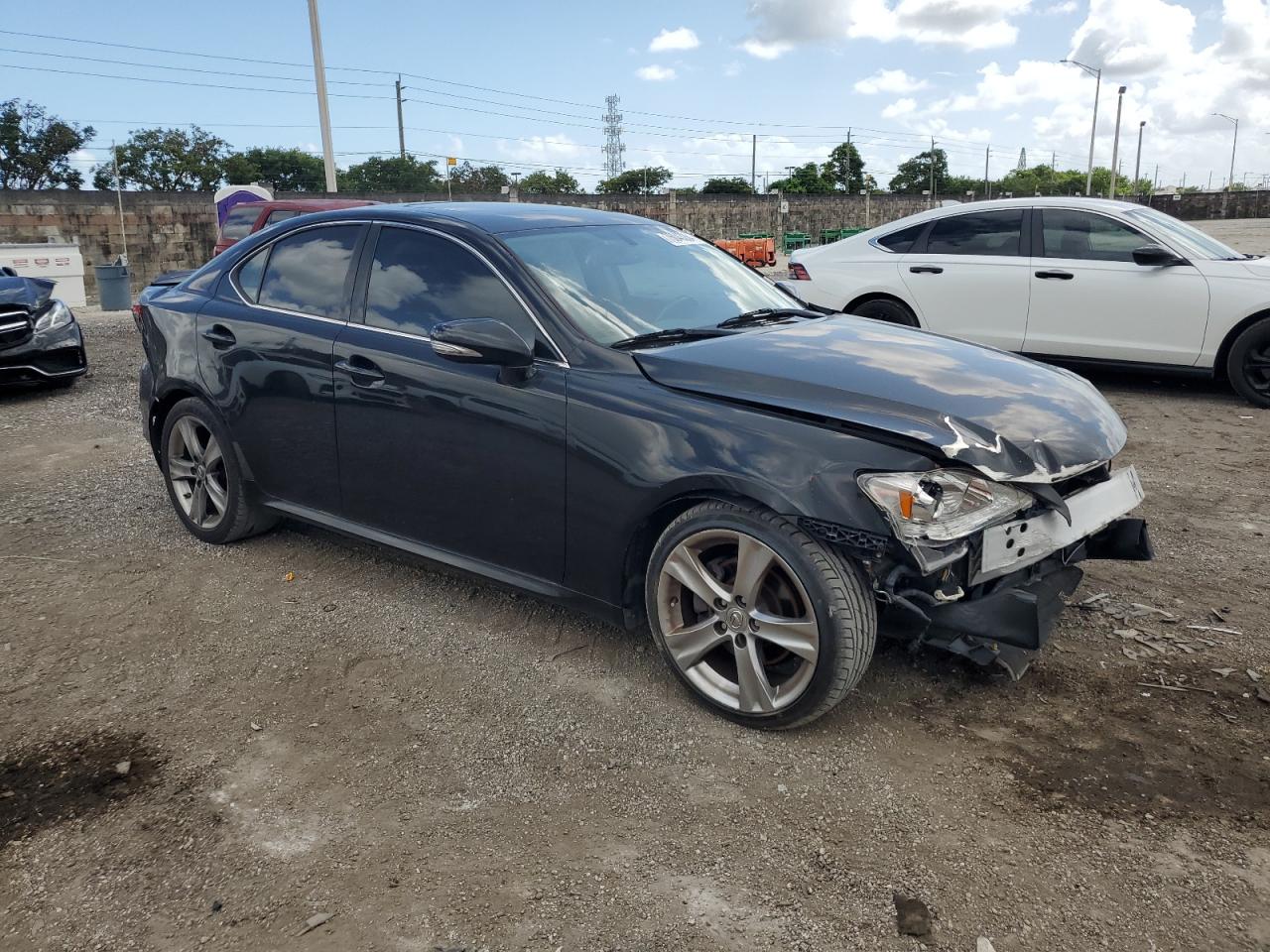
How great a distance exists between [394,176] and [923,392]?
6920 centimetres

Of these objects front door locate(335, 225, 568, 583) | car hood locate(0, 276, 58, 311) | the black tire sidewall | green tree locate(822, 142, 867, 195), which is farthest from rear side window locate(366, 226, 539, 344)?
green tree locate(822, 142, 867, 195)

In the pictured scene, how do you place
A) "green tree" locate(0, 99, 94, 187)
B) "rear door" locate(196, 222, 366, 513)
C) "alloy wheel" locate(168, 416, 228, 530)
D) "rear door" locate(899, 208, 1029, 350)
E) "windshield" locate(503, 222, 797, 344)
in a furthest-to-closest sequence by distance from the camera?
"green tree" locate(0, 99, 94, 187) → "rear door" locate(899, 208, 1029, 350) → "alloy wheel" locate(168, 416, 228, 530) → "rear door" locate(196, 222, 366, 513) → "windshield" locate(503, 222, 797, 344)

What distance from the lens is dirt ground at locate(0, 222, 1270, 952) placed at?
2.35 m

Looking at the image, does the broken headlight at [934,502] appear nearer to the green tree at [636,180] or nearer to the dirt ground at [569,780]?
the dirt ground at [569,780]

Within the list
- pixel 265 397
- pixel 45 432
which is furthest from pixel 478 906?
pixel 45 432

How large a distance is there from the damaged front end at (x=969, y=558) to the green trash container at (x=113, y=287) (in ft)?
64.6

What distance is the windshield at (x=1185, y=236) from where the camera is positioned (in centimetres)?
769

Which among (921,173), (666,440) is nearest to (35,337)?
(666,440)

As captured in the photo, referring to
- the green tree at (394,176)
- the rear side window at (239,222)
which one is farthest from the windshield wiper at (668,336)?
the green tree at (394,176)

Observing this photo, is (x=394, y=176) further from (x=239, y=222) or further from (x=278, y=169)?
Result: (x=239, y=222)

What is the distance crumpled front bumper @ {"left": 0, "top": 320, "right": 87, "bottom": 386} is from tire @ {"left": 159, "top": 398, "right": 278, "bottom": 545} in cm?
502

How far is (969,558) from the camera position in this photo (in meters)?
2.88

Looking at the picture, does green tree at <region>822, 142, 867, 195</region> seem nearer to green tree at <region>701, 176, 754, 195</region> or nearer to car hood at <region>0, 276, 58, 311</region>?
green tree at <region>701, 176, 754, 195</region>

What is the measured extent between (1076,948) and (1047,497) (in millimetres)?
1329
